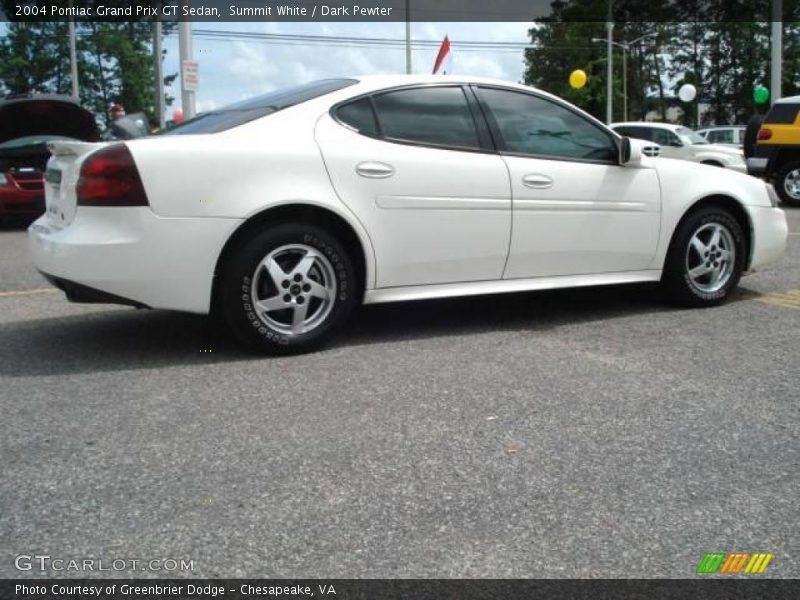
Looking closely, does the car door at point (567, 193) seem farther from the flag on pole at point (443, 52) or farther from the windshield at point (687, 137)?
the windshield at point (687, 137)

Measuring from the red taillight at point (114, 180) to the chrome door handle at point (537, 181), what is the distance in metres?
2.09

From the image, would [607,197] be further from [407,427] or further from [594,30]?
[594,30]

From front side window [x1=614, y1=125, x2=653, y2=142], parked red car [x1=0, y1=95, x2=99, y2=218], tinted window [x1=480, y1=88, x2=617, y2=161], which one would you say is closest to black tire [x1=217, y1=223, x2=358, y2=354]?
tinted window [x1=480, y1=88, x2=617, y2=161]

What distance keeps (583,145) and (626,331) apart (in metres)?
1.15

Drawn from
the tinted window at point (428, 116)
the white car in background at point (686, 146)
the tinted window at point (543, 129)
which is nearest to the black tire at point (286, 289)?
the tinted window at point (428, 116)

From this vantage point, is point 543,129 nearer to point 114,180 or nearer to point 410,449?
point 114,180

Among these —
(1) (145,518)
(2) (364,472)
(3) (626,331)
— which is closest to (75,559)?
(1) (145,518)

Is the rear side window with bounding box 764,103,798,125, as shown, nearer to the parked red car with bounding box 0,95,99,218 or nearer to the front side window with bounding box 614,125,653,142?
the front side window with bounding box 614,125,653,142

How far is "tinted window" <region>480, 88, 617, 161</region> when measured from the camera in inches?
196

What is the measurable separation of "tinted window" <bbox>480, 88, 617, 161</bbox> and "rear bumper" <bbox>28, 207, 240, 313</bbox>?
5.69 ft

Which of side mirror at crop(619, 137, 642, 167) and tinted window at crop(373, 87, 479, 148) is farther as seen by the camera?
side mirror at crop(619, 137, 642, 167)

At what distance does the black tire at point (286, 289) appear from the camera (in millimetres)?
4215

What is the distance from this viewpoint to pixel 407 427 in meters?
3.30

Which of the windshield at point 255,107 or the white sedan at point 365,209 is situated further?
the windshield at point 255,107
